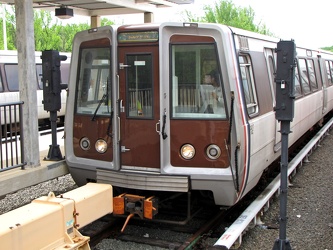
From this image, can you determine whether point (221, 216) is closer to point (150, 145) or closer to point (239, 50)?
point (150, 145)

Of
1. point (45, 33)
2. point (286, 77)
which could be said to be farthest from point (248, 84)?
point (45, 33)

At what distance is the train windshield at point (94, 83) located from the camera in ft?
20.4

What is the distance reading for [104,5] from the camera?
11531 millimetres

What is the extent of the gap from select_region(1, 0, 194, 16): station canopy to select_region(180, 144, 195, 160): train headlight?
5264mm

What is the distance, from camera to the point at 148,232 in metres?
6.39

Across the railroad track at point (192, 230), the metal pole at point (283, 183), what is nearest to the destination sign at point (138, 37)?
the metal pole at point (283, 183)

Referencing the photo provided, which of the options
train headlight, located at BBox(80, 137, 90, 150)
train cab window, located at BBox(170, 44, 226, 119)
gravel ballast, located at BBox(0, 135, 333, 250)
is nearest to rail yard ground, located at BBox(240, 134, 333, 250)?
gravel ballast, located at BBox(0, 135, 333, 250)

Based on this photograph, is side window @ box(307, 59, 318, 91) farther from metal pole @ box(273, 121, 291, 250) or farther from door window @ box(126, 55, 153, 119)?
metal pole @ box(273, 121, 291, 250)

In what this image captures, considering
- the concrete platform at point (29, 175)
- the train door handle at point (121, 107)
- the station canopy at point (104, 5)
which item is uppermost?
the station canopy at point (104, 5)

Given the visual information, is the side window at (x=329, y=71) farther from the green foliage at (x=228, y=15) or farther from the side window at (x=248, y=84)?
the green foliage at (x=228, y=15)

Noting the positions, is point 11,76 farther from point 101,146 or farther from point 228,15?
point 228,15

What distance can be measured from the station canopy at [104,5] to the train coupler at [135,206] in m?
5.49

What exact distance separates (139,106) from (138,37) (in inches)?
34.3

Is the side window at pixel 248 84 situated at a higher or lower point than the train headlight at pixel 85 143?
higher
